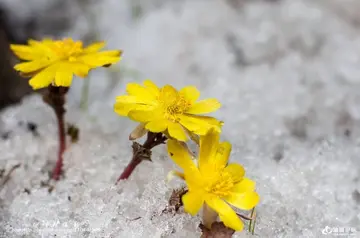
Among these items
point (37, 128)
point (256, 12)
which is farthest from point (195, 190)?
point (256, 12)

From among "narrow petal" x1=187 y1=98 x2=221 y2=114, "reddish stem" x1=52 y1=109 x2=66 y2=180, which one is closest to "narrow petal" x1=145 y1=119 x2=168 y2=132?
"narrow petal" x1=187 y1=98 x2=221 y2=114

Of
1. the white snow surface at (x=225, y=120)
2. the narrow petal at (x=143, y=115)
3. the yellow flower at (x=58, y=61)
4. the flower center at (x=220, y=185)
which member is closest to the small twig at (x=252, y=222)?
the white snow surface at (x=225, y=120)

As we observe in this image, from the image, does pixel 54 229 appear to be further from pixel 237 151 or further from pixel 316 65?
pixel 316 65

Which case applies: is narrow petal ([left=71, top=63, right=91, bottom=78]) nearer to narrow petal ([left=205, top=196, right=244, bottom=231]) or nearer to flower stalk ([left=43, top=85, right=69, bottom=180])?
flower stalk ([left=43, top=85, right=69, bottom=180])

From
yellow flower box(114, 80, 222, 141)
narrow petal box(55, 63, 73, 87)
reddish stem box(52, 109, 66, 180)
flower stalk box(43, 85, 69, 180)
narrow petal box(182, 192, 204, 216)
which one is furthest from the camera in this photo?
reddish stem box(52, 109, 66, 180)

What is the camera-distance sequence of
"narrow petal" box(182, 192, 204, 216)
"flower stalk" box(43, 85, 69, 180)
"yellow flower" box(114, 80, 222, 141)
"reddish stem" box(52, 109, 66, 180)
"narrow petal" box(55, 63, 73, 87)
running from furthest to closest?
"reddish stem" box(52, 109, 66, 180), "flower stalk" box(43, 85, 69, 180), "narrow petal" box(55, 63, 73, 87), "yellow flower" box(114, 80, 222, 141), "narrow petal" box(182, 192, 204, 216)
